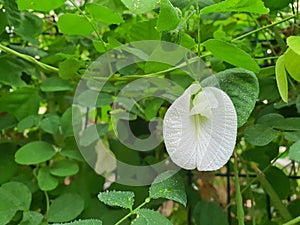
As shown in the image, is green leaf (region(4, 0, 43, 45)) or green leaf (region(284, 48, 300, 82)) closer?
green leaf (region(284, 48, 300, 82))

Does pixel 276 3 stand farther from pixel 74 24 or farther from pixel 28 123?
pixel 28 123

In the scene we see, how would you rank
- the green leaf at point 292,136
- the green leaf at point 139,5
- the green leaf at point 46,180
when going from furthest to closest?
1. the green leaf at point 46,180
2. the green leaf at point 292,136
3. the green leaf at point 139,5

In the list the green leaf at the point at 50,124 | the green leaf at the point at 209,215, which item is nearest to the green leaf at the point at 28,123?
the green leaf at the point at 50,124

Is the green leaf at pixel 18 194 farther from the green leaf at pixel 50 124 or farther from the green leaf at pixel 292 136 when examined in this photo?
the green leaf at pixel 292 136

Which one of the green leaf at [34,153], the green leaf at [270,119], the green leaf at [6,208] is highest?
the green leaf at [270,119]

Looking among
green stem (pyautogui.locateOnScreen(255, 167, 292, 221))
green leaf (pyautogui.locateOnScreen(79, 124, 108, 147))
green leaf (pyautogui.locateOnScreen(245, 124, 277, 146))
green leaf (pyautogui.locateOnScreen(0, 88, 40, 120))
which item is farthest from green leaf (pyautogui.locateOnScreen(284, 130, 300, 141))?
green leaf (pyautogui.locateOnScreen(0, 88, 40, 120))

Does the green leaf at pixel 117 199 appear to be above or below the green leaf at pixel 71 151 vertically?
above

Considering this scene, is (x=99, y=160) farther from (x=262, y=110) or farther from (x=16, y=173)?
(x=262, y=110)

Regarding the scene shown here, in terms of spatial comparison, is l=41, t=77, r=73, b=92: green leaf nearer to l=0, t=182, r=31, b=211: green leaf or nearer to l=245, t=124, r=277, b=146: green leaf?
l=0, t=182, r=31, b=211: green leaf

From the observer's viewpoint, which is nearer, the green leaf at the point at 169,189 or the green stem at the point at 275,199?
the green leaf at the point at 169,189
